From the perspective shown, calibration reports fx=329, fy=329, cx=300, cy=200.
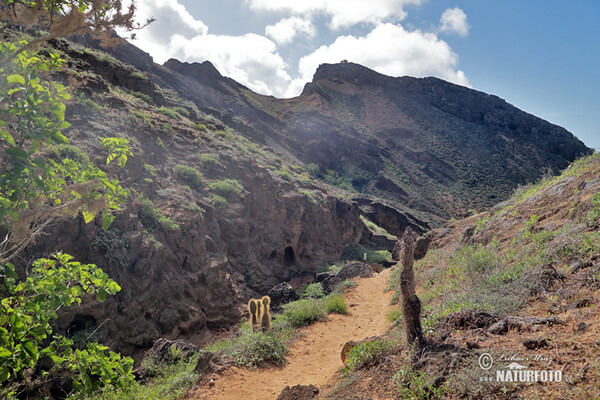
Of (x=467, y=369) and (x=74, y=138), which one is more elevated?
(x=74, y=138)

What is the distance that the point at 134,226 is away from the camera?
10.1 metres

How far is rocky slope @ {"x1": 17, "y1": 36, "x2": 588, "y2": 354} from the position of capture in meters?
9.40

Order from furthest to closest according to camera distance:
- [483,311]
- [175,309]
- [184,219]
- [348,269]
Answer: [348,269], [184,219], [175,309], [483,311]

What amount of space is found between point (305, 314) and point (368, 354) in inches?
203

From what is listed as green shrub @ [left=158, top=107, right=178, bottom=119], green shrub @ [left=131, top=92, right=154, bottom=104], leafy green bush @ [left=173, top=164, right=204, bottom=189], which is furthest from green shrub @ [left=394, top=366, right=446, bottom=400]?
green shrub @ [left=131, top=92, right=154, bottom=104]

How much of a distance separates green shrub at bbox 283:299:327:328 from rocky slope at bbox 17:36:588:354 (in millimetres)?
2488

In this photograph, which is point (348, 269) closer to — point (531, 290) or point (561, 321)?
point (531, 290)

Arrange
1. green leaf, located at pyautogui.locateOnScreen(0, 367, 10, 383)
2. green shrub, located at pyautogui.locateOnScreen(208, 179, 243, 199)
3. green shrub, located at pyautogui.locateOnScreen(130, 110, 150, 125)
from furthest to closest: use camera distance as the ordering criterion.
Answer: green shrub, located at pyautogui.locateOnScreen(208, 179, 243, 199) < green shrub, located at pyautogui.locateOnScreen(130, 110, 150, 125) < green leaf, located at pyautogui.locateOnScreen(0, 367, 10, 383)

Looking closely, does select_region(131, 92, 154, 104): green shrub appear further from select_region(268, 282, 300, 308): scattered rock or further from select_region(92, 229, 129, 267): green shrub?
select_region(268, 282, 300, 308): scattered rock

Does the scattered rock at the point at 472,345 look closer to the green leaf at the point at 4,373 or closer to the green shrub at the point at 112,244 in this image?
the green leaf at the point at 4,373

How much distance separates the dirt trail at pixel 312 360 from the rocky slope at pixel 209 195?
2.55 metres

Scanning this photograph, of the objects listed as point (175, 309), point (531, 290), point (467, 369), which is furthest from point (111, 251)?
point (531, 290)

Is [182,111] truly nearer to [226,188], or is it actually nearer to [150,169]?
[226,188]

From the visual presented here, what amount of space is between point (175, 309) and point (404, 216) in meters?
27.7
